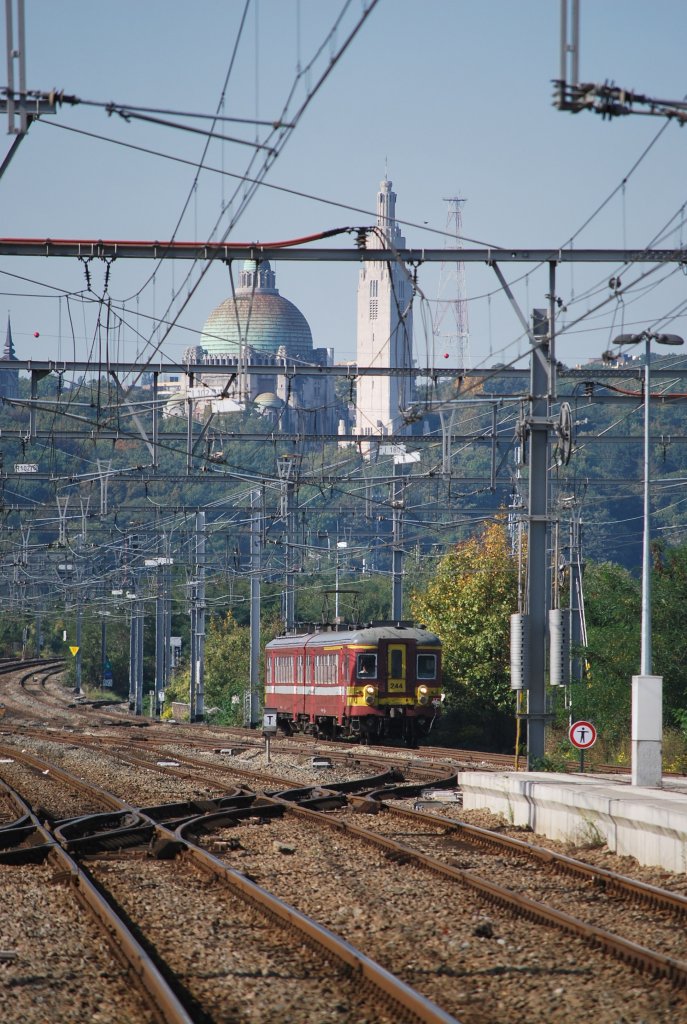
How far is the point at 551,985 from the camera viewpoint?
29.0 ft

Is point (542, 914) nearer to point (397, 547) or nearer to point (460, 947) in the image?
point (460, 947)

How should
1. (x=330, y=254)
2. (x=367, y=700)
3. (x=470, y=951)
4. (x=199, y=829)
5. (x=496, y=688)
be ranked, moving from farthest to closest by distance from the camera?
(x=496, y=688), (x=367, y=700), (x=330, y=254), (x=199, y=829), (x=470, y=951)

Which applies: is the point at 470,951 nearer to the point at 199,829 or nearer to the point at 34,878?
the point at 34,878

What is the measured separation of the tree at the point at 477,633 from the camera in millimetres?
46375

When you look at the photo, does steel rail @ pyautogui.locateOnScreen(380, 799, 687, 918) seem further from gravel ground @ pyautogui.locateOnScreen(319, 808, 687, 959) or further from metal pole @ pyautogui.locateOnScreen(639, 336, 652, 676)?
metal pole @ pyautogui.locateOnScreen(639, 336, 652, 676)

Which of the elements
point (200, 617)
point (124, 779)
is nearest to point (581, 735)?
point (124, 779)

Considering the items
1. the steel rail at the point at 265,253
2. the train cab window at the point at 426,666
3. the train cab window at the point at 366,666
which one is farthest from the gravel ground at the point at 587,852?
the train cab window at the point at 426,666

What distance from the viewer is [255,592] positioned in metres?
48.1

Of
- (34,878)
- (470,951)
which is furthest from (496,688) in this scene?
(470,951)

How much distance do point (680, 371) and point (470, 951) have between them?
18.4 metres

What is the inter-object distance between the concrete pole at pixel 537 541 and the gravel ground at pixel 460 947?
6418 millimetres

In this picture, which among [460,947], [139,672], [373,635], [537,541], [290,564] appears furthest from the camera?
[139,672]

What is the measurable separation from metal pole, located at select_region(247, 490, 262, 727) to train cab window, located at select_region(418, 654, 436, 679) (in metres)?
8.81

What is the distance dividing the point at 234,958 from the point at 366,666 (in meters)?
26.9
